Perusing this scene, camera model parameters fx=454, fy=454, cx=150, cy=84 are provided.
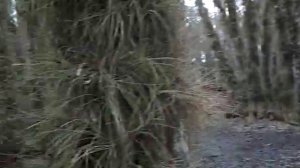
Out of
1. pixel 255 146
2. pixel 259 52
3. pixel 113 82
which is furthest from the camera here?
pixel 259 52

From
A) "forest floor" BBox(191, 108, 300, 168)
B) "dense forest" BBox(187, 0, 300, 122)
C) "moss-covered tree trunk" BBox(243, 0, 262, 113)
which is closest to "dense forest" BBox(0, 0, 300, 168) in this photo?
"forest floor" BBox(191, 108, 300, 168)

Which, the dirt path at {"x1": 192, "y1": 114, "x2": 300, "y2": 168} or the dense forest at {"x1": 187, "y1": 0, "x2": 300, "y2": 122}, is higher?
the dense forest at {"x1": 187, "y1": 0, "x2": 300, "y2": 122}

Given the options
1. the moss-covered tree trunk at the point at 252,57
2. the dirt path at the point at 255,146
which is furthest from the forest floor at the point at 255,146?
the moss-covered tree trunk at the point at 252,57

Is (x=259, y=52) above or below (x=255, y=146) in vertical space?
above

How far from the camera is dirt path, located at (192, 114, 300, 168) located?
6016mm

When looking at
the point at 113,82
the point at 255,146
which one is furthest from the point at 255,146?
the point at 113,82

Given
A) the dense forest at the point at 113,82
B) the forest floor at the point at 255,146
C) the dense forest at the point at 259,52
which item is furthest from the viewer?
the dense forest at the point at 259,52

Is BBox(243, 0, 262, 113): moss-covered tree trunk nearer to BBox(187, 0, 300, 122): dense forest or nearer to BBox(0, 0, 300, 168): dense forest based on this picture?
BBox(187, 0, 300, 122): dense forest

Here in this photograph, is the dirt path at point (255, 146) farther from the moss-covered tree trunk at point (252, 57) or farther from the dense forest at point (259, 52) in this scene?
the moss-covered tree trunk at point (252, 57)

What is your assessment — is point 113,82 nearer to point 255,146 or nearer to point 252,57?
point 255,146

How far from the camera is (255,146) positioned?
6.92m

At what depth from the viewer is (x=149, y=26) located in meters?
2.79

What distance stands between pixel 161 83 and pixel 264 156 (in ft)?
13.5

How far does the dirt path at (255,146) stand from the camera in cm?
602
